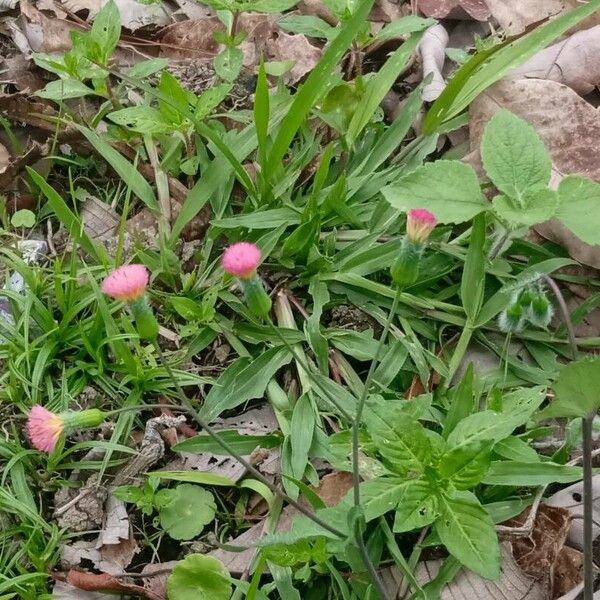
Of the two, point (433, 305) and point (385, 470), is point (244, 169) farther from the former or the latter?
point (385, 470)

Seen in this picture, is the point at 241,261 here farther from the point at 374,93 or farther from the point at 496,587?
the point at 374,93

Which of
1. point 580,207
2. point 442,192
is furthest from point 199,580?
point 580,207

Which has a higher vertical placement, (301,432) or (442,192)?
(442,192)

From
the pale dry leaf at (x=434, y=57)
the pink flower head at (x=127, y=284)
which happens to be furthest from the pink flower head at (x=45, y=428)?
the pale dry leaf at (x=434, y=57)

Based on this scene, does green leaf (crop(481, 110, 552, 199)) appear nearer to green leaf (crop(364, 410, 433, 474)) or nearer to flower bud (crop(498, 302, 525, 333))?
flower bud (crop(498, 302, 525, 333))

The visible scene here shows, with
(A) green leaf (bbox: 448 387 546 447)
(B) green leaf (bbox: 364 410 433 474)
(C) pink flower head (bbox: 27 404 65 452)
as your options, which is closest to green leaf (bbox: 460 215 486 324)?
(A) green leaf (bbox: 448 387 546 447)

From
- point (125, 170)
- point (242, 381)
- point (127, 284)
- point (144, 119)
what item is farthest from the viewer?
point (125, 170)

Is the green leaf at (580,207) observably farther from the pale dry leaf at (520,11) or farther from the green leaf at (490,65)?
the pale dry leaf at (520,11)
